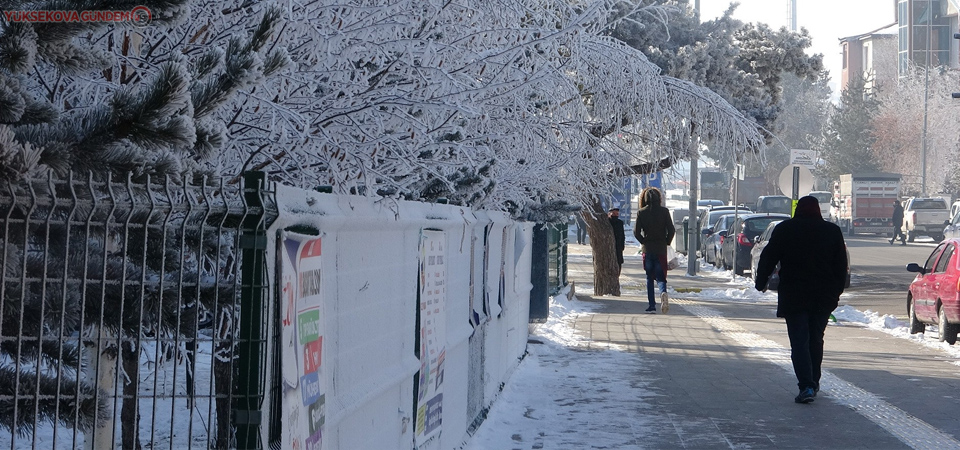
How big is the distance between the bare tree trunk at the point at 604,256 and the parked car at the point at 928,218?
3345 centimetres

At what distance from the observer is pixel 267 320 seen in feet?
10.1

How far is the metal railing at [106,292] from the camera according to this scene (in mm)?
2889

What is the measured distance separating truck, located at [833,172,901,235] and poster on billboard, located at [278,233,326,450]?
60509 mm

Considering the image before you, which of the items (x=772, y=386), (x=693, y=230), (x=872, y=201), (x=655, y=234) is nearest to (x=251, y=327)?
(x=772, y=386)

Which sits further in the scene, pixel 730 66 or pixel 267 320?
pixel 730 66

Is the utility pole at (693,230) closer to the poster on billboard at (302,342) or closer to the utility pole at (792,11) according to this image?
the poster on billboard at (302,342)

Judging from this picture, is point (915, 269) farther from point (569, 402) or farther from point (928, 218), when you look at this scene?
point (928, 218)

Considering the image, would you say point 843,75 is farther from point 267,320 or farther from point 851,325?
point 267,320

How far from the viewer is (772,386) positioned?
31.9 feet

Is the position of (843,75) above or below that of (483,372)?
above

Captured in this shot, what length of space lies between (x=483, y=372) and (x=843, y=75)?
128676 millimetres

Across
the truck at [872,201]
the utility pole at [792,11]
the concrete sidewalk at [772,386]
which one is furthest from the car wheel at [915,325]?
the utility pole at [792,11]

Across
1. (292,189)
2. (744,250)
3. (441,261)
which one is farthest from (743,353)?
(744,250)

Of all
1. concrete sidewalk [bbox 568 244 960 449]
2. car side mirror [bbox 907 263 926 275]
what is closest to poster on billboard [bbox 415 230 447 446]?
concrete sidewalk [bbox 568 244 960 449]
